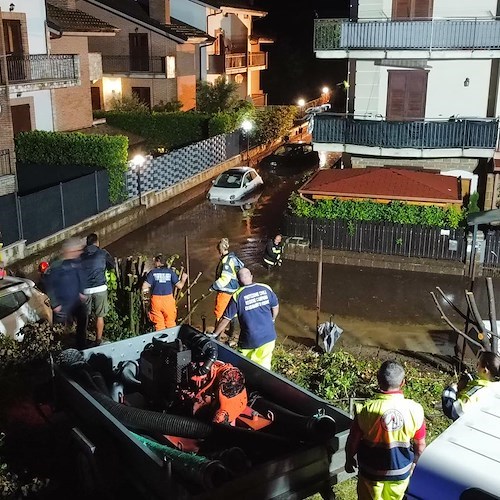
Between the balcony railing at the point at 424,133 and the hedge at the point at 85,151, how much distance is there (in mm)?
6851

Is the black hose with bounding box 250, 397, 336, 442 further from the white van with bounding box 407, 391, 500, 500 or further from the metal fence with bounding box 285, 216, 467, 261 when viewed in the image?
the metal fence with bounding box 285, 216, 467, 261

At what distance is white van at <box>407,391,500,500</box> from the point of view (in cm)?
379

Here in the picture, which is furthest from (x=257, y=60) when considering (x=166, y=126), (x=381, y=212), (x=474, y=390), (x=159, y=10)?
(x=474, y=390)

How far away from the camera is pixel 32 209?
16719 millimetres

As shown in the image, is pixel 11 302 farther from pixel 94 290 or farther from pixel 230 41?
pixel 230 41

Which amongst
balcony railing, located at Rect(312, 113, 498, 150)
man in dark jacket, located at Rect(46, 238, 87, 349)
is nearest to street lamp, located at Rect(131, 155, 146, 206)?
balcony railing, located at Rect(312, 113, 498, 150)

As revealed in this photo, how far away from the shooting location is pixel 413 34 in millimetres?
20141

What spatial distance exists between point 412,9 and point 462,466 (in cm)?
1944

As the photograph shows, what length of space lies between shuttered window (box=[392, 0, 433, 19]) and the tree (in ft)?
51.5

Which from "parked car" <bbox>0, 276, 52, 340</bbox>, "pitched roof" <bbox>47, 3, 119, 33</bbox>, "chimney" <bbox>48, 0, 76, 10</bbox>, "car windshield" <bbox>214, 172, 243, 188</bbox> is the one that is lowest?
"car windshield" <bbox>214, 172, 243, 188</bbox>

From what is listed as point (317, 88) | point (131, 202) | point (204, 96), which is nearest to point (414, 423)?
point (131, 202)

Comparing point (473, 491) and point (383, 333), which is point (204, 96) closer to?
point (383, 333)

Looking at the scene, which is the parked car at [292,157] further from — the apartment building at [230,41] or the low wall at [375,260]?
the low wall at [375,260]

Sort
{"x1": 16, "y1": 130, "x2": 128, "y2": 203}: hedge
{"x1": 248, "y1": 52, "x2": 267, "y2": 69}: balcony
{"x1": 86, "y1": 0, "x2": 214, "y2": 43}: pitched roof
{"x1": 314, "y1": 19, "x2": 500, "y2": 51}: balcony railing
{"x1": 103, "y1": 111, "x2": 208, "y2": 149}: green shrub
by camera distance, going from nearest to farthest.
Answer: {"x1": 314, "y1": 19, "x2": 500, "y2": 51}: balcony railing
{"x1": 16, "y1": 130, "x2": 128, "y2": 203}: hedge
{"x1": 103, "y1": 111, "x2": 208, "y2": 149}: green shrub
{"x1": 86, "y1": 0, "x2": 214, "y2": 43}: pitched roof
{"x1": 248, "y1": 52, "x2": 267, "y2": 69}: balcony
